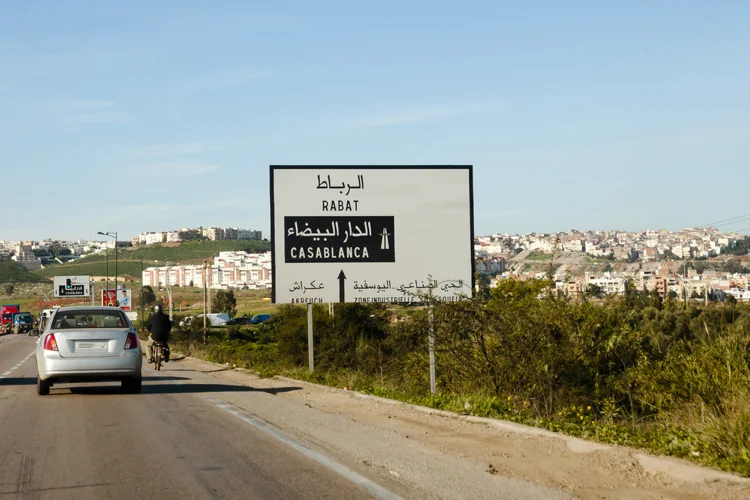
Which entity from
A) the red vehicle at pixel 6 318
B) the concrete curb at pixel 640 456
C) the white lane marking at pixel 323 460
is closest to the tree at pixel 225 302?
the red vehicle at pixel 6 318

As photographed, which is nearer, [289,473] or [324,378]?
[289,473]

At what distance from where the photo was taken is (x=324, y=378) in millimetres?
21219

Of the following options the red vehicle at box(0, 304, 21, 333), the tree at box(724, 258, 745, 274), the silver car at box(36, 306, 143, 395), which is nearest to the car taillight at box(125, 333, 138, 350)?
the silver car at box(36, 306, 143, 395)

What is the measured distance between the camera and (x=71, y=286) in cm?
12025

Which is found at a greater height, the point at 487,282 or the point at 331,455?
the point at 487,282

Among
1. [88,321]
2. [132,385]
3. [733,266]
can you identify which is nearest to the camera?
[132,385]

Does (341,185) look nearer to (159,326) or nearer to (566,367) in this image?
(566,367)

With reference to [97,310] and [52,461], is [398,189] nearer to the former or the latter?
[97,310]

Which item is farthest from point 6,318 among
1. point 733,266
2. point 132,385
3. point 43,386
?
point 733,266

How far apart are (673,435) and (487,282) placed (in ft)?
32.9

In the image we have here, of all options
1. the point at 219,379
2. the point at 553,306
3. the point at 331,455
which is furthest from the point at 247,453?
the point at 219,379

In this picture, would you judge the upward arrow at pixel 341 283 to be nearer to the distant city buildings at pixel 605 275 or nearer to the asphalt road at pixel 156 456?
the distant city buildings at pixel 605 275

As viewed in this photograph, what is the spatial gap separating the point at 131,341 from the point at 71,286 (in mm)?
108961

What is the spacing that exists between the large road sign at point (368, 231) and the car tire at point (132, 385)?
3485 millimetres
